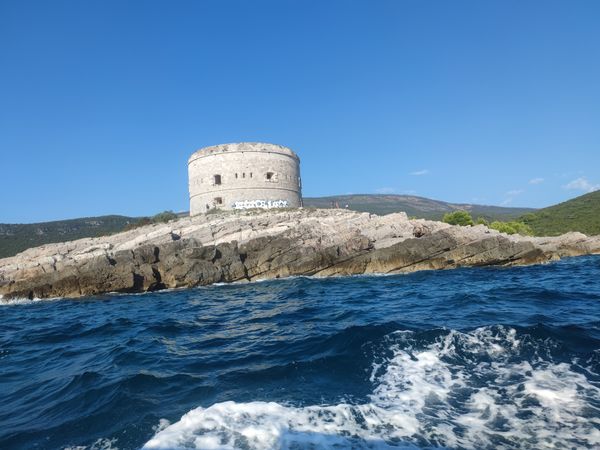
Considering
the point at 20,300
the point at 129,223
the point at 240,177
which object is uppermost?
the point at 240,177

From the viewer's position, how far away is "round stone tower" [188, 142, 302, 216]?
30.2 metres

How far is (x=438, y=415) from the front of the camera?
3.99 meters

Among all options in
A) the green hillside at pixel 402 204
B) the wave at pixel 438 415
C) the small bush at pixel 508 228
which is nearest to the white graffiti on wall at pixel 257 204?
the small bush at pixel 508 228

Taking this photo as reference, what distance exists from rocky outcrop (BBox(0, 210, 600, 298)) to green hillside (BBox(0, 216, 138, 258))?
42165 mm

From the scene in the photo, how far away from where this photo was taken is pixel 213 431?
3.77 m

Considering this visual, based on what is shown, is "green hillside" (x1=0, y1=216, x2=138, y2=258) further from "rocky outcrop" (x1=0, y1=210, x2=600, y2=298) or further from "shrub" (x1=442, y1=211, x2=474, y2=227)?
"shrub" (x1=442, y1=211, x2=474, y2=227)

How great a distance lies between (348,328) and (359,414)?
3.16 m

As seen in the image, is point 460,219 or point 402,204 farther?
point 402,204

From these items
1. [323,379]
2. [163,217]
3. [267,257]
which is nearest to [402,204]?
[163,217]

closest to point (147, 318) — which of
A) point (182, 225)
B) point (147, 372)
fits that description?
point (147, 372)

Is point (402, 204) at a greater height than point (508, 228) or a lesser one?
greater

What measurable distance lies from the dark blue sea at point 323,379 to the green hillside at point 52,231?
55797mm

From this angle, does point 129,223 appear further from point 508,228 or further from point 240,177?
point 508,228

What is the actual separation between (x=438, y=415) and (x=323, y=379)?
1.49 meters
